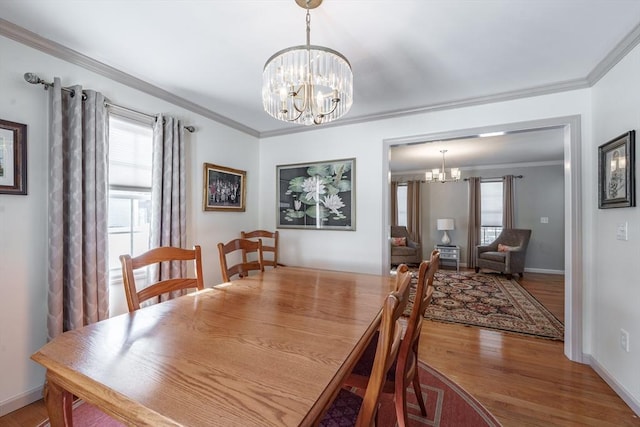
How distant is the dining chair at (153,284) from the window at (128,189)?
0.95m

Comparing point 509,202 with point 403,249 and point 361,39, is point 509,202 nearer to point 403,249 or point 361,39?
point 403,249

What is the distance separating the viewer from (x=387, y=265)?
9.77 feet

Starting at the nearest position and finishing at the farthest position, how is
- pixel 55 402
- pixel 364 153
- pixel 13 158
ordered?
1. pixel 55 402
2. pixel 13 158
3. pixel 364 153

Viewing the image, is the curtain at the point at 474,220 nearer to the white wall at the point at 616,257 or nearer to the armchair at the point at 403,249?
the armchair at the point at 403,249

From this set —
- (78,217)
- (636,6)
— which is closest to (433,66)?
(636,6)

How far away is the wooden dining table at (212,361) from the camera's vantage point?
64 centimetres

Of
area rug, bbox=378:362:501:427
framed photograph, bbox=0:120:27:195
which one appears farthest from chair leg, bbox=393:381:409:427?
framed photograph, bbox=0:120:27:195

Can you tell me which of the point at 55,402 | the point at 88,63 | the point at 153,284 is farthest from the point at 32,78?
the point at 55,402

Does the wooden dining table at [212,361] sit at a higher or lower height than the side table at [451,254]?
higher

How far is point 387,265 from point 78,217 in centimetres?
267

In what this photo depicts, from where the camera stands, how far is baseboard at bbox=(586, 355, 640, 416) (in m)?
1.69

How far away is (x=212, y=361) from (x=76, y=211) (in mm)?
1697

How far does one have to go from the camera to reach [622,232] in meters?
1.83


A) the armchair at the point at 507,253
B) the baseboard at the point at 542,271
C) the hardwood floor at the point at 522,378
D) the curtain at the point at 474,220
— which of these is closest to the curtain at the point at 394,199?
the curtain at the point at 474,220
